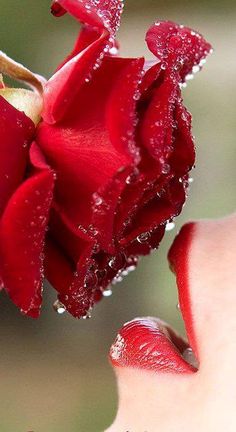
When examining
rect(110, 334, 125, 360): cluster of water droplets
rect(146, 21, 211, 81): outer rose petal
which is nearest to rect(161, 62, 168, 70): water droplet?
rect(146, 21, 211, 81): outer rose petal

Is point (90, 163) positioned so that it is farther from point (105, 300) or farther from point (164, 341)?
point (105, 300)

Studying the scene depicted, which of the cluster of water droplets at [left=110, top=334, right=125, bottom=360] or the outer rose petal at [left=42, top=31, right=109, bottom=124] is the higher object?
the outer rose petal at [left=42, top=31, right=109, bottom=124]

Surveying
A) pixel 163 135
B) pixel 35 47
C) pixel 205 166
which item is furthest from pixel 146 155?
pixel 35 47

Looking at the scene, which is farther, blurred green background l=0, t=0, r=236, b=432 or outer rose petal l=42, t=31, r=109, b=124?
blurred green background l=0, t=0, r=236, b=432

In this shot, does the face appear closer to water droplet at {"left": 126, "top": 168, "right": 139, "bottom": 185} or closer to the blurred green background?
water droplet at {"left": 126, "top": 168, "right": 139, "bottom": 185}

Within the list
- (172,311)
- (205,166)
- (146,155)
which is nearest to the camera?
(146,155)

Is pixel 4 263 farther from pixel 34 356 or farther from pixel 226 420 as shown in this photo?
pixel 34 356
